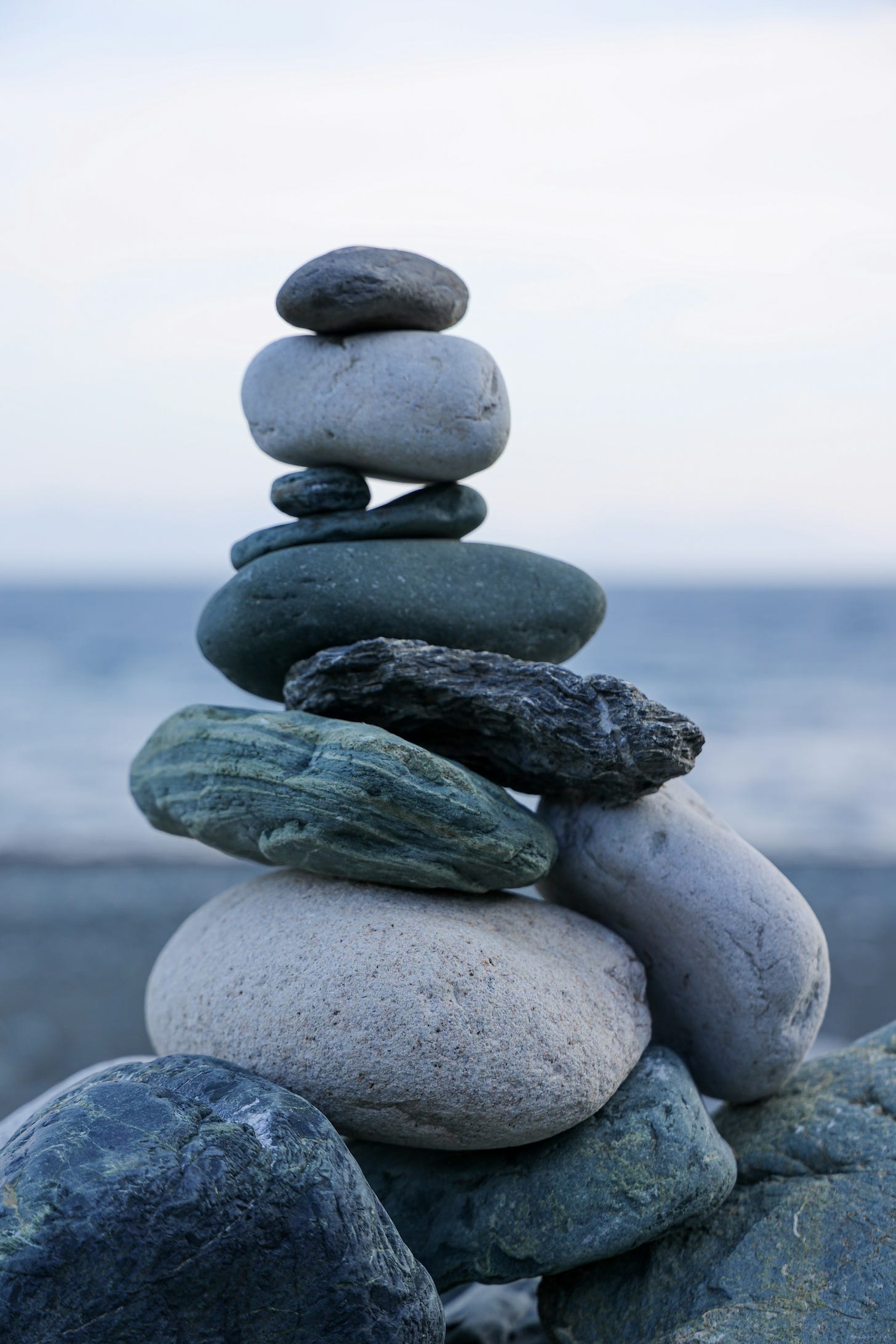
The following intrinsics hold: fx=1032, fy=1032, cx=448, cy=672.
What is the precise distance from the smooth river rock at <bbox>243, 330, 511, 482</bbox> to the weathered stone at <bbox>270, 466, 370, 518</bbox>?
5cm

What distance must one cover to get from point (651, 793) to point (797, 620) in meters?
42.2

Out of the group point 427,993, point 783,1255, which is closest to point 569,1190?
point 783,1255

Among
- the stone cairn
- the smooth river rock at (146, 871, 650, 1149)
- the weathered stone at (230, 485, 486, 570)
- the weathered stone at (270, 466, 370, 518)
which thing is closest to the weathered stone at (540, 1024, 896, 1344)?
the stone cairn

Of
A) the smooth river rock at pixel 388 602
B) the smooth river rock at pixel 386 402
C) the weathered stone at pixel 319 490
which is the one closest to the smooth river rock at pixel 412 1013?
the smooth river rock at pixel 388 602

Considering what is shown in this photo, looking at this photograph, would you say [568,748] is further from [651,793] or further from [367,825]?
[367,825]

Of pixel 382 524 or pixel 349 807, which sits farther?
pixel 382 524

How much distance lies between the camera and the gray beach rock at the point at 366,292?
3438 millimetres

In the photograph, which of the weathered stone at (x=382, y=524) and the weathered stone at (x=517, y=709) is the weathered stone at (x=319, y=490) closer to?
the weathered stone at (x=382, y=524)

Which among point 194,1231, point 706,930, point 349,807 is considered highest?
point 349,807

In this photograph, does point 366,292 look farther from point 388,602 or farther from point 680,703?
point 680,703

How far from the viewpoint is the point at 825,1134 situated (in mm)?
3297

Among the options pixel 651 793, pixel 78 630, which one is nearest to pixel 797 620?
pixel 78 630

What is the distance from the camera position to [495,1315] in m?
3.55

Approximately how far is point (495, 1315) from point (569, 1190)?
1002mm
